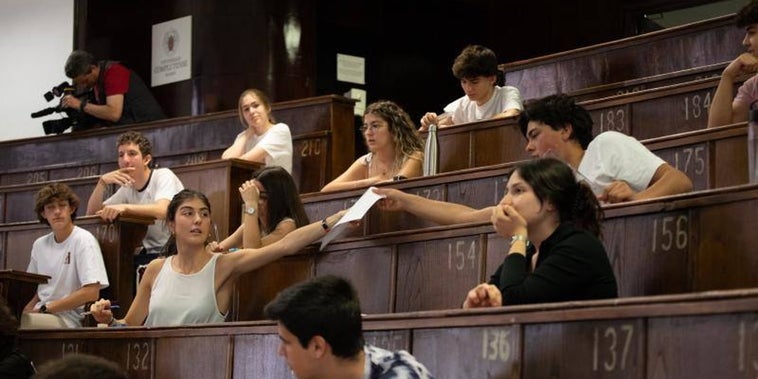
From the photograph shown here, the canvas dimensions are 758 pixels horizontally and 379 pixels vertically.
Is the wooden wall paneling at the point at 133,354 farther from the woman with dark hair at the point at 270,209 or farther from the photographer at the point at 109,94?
the photographer at the point at 109,94

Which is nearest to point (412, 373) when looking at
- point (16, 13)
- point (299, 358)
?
point (299, 358)

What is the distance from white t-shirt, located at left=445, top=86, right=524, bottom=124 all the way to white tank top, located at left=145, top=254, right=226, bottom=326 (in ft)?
5.19

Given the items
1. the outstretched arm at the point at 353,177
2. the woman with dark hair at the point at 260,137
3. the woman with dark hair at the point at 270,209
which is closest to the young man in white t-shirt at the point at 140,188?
the woman with dark hair at the point at 260,137

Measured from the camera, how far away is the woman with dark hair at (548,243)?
265cm

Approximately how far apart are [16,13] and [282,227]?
460 centimetres

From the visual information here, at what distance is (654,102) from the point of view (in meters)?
4.41

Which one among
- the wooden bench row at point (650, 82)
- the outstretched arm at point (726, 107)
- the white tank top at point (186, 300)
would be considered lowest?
the white tank top at point (186, 300)

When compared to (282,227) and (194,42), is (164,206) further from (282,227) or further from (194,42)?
(194,42)

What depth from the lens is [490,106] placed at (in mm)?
5223

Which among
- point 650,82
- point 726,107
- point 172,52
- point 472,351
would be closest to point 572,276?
point 472,351

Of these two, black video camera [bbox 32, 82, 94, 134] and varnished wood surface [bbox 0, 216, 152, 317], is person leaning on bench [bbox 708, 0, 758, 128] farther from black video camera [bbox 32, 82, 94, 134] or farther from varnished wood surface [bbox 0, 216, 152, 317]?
black video camera [bbox 32, 82, 94, 134]

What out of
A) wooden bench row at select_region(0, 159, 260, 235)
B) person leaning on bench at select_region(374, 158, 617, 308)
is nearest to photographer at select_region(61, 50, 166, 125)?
wooden bench row at select_region(0, 159, 260, 235)

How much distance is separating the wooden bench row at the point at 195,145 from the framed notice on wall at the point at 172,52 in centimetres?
99

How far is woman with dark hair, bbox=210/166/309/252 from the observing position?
14.1 feet
